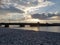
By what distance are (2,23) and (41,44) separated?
6087 cm

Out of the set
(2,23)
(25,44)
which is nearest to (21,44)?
(25,44)

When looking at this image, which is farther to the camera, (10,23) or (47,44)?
(10,23)

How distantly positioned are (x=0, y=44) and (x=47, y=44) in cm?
224

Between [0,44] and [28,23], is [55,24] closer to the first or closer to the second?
[28,23]

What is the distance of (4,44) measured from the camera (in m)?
10.1

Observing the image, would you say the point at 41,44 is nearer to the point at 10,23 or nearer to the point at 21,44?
the point at 21,44

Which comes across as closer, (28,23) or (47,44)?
(47,44)

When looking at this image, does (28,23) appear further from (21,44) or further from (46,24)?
(21,44)

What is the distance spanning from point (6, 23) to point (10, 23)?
1396 mm

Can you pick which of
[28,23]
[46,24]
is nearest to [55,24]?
[46,24]

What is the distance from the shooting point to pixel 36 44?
10336mm

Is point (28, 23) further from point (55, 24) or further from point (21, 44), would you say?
point (21, 44)

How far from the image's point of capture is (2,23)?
70500 mm

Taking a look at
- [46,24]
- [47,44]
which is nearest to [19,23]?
[46,24]
